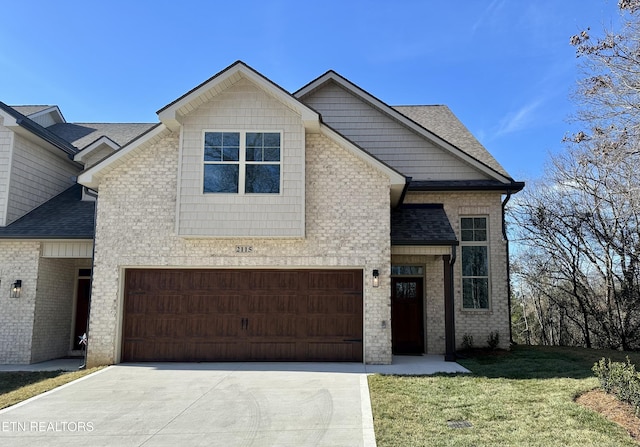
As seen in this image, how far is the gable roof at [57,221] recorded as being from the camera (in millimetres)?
12352

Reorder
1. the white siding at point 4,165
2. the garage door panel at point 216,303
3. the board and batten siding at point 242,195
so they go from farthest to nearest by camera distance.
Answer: the white siding at point 4,165, the garage door panel at point 216,303, the board and batten siding at point 242,195

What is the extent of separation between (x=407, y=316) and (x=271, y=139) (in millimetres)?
6690

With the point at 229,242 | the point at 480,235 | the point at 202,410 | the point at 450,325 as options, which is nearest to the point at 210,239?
the point at 229,242

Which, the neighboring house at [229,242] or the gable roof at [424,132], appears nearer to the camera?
the neighboring house at [229,242]

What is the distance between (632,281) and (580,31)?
37.5 feet

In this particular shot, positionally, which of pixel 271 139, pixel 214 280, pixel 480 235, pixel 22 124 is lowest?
pixel 214 280

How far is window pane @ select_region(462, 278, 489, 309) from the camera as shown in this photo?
1432cm

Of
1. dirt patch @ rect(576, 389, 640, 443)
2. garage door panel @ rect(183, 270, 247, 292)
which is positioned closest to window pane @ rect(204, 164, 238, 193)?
garage door panel @ rect(183, 270, 247, 292)

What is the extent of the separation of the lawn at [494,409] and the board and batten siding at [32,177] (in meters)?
10.8

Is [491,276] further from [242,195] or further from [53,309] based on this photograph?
[53,309]

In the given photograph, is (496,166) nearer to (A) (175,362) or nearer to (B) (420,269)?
(B) (420,269)

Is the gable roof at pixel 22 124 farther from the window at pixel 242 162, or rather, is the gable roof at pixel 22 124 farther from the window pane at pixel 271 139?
the window pane at pixel 271 139

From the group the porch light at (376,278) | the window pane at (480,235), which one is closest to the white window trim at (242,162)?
the porch light at (376,278)

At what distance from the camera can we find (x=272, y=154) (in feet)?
38.4
